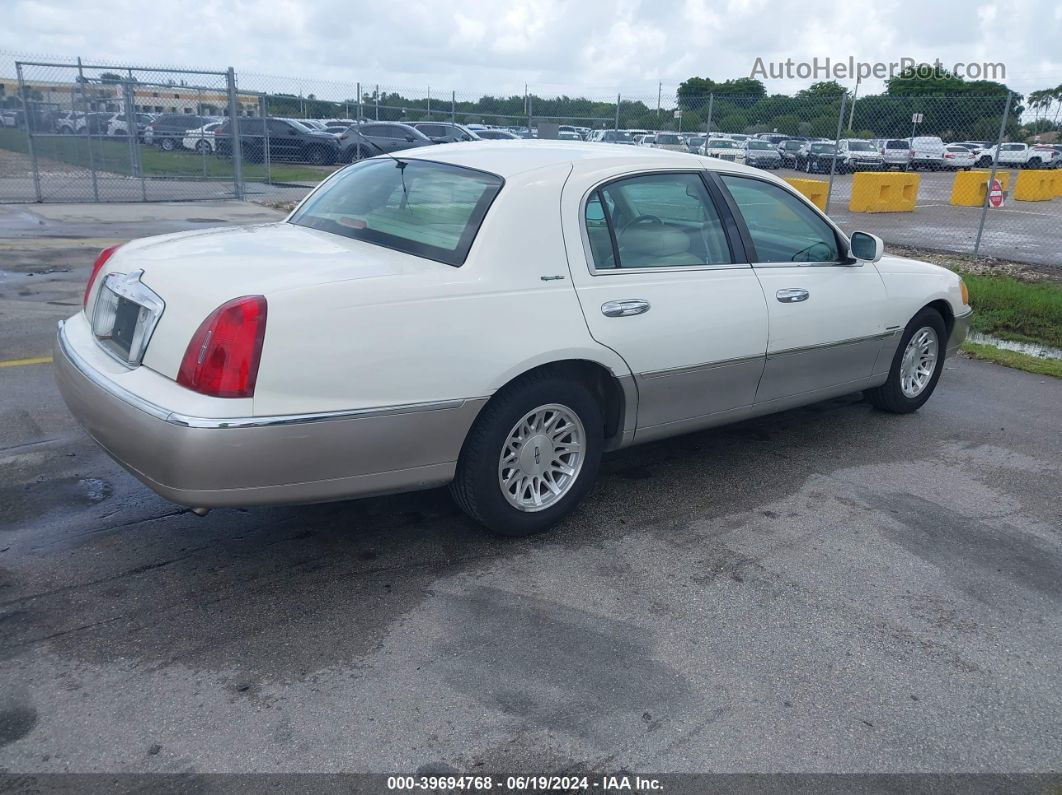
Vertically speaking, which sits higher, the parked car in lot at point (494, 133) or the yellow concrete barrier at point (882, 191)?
the parked car in lot at point (494, 133)

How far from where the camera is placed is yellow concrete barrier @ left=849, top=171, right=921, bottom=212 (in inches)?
799

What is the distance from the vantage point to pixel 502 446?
3787 mm

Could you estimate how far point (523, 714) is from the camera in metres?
2.89

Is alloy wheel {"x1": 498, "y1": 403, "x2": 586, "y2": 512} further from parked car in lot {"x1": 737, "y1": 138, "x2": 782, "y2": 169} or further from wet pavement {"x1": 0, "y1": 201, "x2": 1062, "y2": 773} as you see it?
parked car in lot {"x1": 737, "y1": 138, "x2": 782, "y2": 169}

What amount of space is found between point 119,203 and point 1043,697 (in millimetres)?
16660

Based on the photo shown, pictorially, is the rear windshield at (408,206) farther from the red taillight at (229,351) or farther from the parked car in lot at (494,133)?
the parked car in lot at (494,133)

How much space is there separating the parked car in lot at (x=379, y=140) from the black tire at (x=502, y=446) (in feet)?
64.2

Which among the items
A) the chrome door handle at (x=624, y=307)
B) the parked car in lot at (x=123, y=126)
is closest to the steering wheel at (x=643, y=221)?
the chrome door handle at (x=624, y=307)

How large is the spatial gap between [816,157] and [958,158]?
13.0 meters

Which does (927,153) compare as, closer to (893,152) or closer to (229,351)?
(893,152)

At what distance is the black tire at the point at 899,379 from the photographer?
580 centimetres

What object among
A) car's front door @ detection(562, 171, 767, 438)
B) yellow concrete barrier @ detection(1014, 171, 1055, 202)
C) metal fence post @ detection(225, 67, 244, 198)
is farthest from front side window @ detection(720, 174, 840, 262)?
yellow concrete barrier @ detection(1014, 171, 1055, 202)

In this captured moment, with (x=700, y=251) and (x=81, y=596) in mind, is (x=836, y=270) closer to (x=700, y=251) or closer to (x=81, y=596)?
(x=700, y=251)

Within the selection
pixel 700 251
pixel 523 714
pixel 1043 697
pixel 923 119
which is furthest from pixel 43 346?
pixel 923 119
